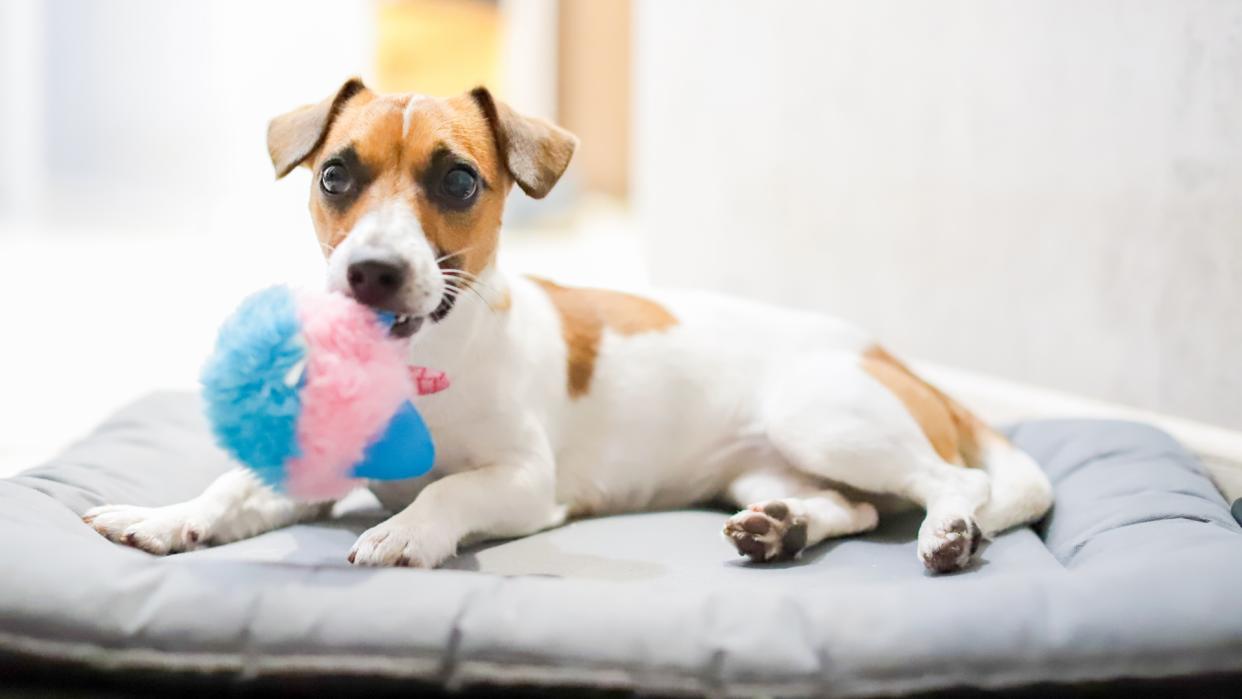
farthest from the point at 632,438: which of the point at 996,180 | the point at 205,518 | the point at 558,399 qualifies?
the point at 996,180

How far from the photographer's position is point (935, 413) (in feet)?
8.02

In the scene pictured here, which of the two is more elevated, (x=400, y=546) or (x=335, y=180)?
(x=335, y=180)

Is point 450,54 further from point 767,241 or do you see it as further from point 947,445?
point 947,445

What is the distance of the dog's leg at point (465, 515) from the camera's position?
6.06ft

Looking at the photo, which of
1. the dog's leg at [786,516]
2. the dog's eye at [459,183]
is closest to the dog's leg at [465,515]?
the dog's leg at [786,516]

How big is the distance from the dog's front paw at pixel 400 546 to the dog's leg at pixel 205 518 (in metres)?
0.21

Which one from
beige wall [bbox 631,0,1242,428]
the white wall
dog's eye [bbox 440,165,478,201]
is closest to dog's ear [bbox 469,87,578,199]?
dog's eye [bbox 440,165,478,201]

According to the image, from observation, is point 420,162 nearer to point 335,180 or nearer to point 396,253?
point 335,180

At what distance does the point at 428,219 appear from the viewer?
A: 1.98m

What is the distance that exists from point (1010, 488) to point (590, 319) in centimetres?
96

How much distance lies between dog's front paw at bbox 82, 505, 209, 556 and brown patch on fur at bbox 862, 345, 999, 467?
1.40 metres

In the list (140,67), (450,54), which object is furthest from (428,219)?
(450,54)

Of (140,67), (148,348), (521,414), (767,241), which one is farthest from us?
(140,67)

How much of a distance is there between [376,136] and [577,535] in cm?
86
